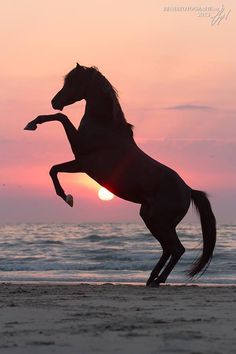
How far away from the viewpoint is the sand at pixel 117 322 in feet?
14.1

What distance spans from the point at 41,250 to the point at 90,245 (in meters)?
3.39

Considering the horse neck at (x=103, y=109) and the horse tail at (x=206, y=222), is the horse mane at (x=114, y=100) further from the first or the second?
the horse tail at (x=206, y=222)

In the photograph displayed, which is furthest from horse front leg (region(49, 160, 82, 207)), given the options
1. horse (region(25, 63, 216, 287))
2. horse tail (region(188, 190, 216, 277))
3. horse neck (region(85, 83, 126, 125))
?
horse tail (region(188, 190, 216, 277))

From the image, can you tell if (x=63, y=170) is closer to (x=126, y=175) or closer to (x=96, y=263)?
(x=126, y=175)

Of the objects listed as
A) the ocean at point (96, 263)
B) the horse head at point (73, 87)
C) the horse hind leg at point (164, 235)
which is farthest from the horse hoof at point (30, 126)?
the ocean at point (96, 263)

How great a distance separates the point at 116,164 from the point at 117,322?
Result: 3548 mm

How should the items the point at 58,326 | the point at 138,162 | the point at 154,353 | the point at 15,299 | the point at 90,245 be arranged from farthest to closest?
the point at 90,245 → the point at 138,162 → the point at 15,299 → the point at 58,326 → the point at 154,353

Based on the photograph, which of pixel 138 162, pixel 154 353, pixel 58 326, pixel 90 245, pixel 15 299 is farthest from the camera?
pixel 90 245

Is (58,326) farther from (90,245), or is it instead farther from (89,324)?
(90,245)

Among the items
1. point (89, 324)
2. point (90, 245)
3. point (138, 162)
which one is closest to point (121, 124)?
point (138, 162)

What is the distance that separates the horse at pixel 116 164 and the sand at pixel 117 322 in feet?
4.31

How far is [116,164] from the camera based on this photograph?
27.9ft

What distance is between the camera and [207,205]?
9016mm

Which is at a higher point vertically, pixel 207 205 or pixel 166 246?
pixel 207 205
